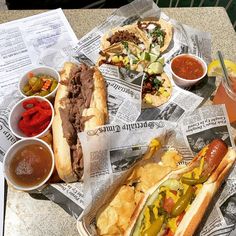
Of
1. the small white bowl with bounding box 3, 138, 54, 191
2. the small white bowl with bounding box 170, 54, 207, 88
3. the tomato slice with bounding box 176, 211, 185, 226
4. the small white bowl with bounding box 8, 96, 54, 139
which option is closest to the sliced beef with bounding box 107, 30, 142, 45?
the small white bowl with bounding box 170, 54, 207, 88

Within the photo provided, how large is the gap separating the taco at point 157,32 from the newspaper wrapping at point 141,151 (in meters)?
0.62

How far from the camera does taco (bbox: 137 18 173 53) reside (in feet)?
6.77

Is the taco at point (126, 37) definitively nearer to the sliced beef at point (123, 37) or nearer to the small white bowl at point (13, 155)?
the sliced beef at point (123, 37)

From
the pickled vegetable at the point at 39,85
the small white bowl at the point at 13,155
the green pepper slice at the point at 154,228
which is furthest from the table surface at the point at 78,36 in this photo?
the pickled vegetable at the point at 39,85

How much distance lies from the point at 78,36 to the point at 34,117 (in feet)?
2.33

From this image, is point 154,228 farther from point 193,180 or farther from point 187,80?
point 187,80

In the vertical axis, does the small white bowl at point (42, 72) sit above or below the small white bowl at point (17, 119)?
above

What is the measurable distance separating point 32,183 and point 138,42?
114 cm

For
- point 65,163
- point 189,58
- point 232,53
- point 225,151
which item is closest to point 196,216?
point 225,151

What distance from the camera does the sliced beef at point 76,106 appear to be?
1.57 m

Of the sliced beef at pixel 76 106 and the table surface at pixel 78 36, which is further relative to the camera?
the sliced beef at pixel 76 106

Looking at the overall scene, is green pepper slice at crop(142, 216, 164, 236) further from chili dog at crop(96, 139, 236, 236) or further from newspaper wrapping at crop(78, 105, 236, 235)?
newspaper wrapping at crop(78, 105, 236, 235)

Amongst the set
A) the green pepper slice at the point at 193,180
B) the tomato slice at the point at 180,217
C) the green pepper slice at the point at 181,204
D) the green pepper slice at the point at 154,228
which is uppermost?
the green pepper slice at the point at 193,180

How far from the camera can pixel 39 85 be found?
178 cm
